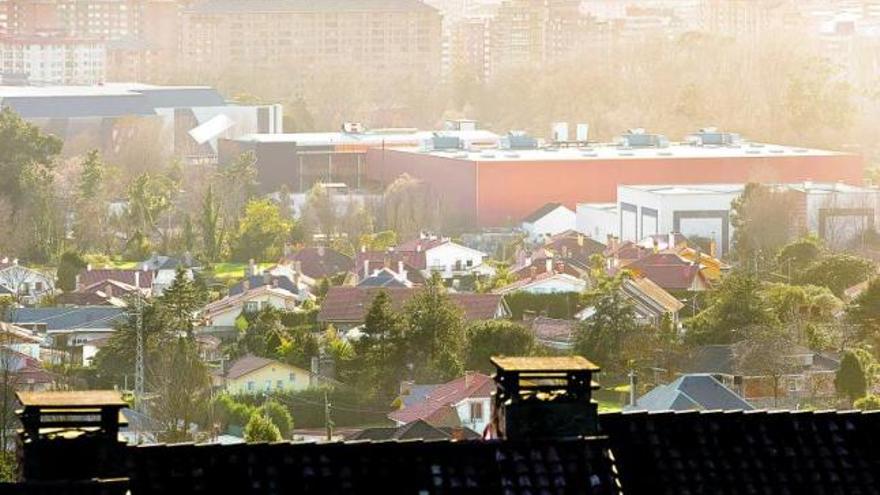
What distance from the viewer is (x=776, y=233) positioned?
2919 cm

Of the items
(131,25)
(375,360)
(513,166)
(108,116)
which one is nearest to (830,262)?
(375,360)

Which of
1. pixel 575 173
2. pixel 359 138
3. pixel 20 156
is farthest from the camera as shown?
pixel 359 138

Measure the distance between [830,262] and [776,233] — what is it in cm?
460

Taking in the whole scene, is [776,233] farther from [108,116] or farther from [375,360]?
[108,116]

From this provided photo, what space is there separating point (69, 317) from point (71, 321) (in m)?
0.18

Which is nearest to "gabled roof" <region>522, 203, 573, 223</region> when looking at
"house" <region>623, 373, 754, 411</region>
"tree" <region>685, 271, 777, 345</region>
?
"tree" <region>685, 271, 777, 345</region>

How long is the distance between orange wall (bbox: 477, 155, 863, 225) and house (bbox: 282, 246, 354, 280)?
6.78 metres

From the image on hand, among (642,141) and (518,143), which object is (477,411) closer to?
(518,143)

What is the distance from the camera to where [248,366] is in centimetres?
1931

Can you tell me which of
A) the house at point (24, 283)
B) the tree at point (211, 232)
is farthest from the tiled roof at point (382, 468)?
the tree at point (211, 232)

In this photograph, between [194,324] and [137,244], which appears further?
[137,244]

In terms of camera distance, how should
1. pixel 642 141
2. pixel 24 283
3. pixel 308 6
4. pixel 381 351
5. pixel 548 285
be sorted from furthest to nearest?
pixel 308 6
pixel 642 141
pixel 24 283
pixel 548 285
pixel 381 351

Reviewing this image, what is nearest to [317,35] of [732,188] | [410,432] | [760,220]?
[732,188]

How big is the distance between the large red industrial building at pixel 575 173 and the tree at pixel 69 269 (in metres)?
9.11
